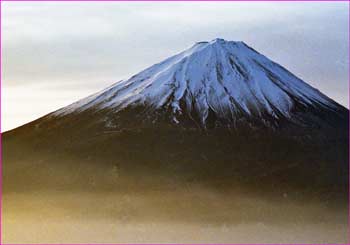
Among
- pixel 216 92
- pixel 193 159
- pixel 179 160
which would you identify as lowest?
pixel 179 160

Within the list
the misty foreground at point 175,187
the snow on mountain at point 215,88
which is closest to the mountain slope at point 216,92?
the snow on mountain at point 215,88

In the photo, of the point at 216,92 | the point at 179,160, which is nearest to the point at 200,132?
the point at 179,160

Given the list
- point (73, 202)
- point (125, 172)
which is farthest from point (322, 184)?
point (73, 202)

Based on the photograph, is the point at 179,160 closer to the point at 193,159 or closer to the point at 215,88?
the point at 193,159

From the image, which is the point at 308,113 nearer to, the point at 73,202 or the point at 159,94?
the point at 159,94

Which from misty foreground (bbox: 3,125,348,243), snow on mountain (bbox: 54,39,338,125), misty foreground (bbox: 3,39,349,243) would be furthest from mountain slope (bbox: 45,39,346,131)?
misty foreground (bbox: 3,125,348,243)

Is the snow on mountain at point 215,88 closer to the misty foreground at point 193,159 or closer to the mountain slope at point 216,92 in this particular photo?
the mountain slope at point 216,92
